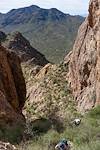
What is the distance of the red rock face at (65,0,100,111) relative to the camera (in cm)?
3192

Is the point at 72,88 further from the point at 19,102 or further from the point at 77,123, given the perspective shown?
the point at 77,123

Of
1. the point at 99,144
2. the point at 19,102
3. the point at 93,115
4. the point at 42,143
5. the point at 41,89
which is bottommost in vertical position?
the point at 41,89

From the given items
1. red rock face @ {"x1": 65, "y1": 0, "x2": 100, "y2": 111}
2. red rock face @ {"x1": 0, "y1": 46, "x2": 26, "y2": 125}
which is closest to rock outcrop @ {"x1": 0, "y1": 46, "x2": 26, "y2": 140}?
red rock face @ {"x1": 0, "y1": 46, "x2": 26, "y2": 125}

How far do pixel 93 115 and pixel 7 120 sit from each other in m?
3.53

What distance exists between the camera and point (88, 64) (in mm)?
35656

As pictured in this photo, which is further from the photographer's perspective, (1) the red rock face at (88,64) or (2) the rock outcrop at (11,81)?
(1) the red rock face at (88,64)

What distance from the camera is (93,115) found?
1931 cm

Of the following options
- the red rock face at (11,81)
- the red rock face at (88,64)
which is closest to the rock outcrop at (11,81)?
the red rock face at (11,81)

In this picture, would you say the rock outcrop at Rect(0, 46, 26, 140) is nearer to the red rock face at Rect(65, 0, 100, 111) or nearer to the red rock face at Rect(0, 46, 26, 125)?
the red rock face at Rect(0, 46, 26, 125)

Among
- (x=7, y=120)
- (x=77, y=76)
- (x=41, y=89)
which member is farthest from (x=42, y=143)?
(x=41, y=89)

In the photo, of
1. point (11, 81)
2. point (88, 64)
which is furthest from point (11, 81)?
point (88, 64)

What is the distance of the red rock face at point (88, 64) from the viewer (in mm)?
31922

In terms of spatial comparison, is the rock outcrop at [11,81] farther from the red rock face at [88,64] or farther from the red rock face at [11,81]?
the red rock face at [88,64]

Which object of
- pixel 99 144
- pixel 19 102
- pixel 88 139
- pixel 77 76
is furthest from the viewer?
pixel 77 76
